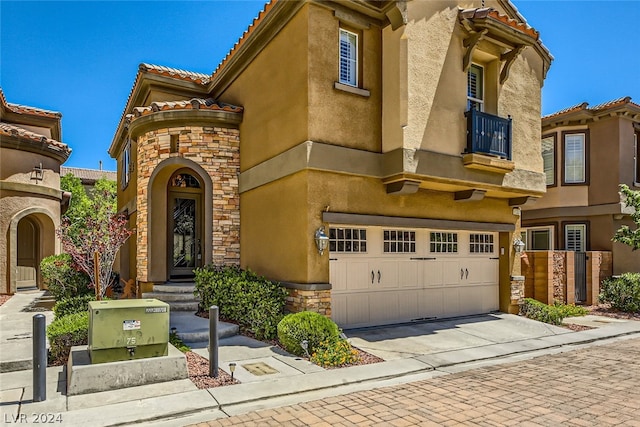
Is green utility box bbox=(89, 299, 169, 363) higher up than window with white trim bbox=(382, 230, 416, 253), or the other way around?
window with white trim bbox=(382, 230, 416, 253)

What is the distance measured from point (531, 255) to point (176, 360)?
11875 millimetres

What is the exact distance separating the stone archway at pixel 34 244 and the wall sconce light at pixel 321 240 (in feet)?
42.9

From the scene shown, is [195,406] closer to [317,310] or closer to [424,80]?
[317,310]

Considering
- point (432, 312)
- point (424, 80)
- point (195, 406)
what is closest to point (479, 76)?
point (424, 80)

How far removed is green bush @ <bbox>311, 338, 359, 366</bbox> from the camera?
25.4 ft

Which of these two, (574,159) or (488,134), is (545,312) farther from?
(574,159)

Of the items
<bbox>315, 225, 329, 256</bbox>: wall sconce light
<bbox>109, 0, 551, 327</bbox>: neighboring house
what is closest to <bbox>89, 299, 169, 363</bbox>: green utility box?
<bbox>109, 0, 551, 327</bbox>: neighboring house

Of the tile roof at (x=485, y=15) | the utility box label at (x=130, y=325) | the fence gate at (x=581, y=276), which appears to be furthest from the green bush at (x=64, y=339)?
the fence gate at (x=581, y=276)

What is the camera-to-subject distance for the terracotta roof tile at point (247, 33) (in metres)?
10.5

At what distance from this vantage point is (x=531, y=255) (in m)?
14.5

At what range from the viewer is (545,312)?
1238 centimetres

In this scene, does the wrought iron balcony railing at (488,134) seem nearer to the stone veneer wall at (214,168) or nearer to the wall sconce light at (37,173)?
the stone veneer wall at (214,168)

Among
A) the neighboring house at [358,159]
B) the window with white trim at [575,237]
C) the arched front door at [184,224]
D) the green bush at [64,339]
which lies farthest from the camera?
the window with white trim at [575,237]

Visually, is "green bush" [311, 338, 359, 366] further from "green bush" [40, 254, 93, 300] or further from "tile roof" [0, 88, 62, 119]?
"tile roof" [0, 88, 62, 119]
